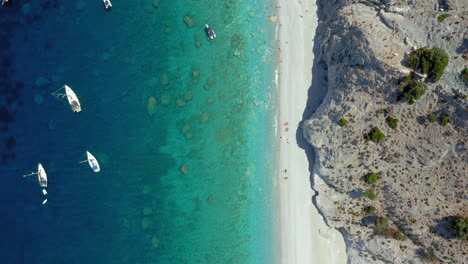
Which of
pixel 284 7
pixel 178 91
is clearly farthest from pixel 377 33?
pixel 178 91

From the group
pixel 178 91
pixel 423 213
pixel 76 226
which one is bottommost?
pixel 76 226

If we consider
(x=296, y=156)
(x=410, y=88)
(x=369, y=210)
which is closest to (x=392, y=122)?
(x=410, y=88)

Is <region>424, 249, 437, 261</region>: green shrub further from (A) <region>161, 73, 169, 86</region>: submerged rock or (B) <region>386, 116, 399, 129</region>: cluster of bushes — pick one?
(A) <region>161, 73, 169, 86</region>: submerged rock

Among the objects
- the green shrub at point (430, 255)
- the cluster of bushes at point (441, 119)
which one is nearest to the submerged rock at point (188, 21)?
the cluster of bushes at point (441, 119)

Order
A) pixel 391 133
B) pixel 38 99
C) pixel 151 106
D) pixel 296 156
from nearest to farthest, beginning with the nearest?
pixel 391 133 < pixel 296 156 < pixel 151 106 < pixel 38 99

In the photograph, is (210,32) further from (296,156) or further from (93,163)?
(93,163)

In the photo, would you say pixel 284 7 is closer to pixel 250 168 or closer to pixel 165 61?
pixel 165 61

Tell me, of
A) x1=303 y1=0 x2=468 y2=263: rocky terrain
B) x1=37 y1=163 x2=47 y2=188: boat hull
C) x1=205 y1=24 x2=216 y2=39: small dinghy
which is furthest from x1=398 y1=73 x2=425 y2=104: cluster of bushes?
x1=37 y1=163 x2=47 y2=188: boat hull

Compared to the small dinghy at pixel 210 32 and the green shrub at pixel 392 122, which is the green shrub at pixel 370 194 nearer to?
the green shrub at pixel 392 122
